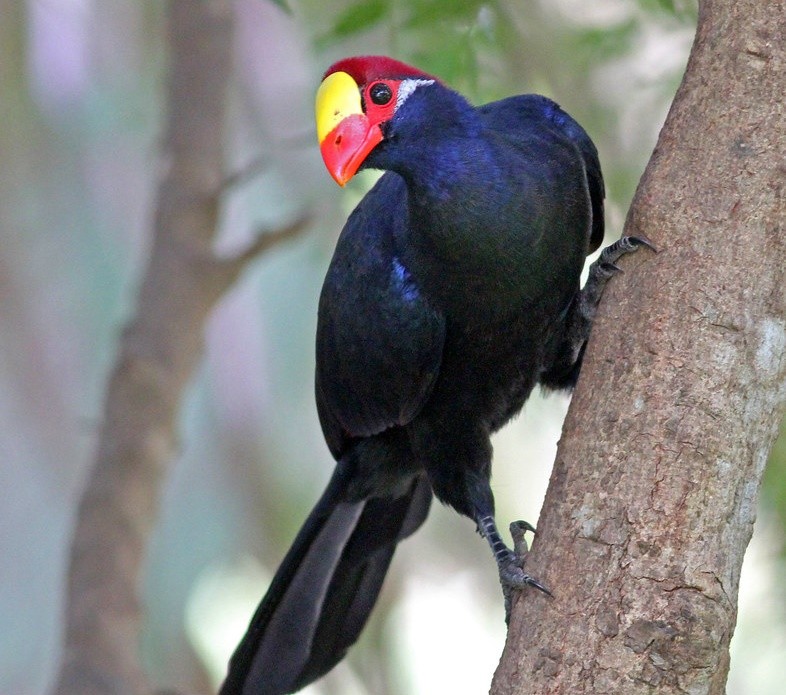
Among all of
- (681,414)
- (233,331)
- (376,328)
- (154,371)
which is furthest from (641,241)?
(233,331)

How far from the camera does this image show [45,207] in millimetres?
7215

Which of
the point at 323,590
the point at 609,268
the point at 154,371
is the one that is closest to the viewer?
the point at 609,268

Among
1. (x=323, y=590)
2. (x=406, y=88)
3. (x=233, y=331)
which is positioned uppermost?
(x=233, y=331)

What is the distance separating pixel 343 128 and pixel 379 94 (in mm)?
123

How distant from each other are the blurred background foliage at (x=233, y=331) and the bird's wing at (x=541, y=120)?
0.44 m

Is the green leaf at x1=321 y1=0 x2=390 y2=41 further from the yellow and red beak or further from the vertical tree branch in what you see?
the vertical tree branch

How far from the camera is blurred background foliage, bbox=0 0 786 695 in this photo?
356cm

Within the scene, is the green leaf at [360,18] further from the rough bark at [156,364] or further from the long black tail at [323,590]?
the long black tail at [323,590]

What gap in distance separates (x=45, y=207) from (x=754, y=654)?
17.4 ft

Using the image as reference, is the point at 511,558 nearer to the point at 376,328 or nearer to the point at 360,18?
the point at 376,328

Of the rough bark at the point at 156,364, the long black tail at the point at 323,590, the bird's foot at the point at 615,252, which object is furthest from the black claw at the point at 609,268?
the rough bark at the point at 156,364

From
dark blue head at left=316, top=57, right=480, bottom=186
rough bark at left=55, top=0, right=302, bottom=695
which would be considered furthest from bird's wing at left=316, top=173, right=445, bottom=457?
rough bark at left=55, top=0, right=302, bottom=695

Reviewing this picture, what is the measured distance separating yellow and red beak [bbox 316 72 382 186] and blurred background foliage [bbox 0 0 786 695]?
31.7 inches

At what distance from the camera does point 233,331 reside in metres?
7.43
